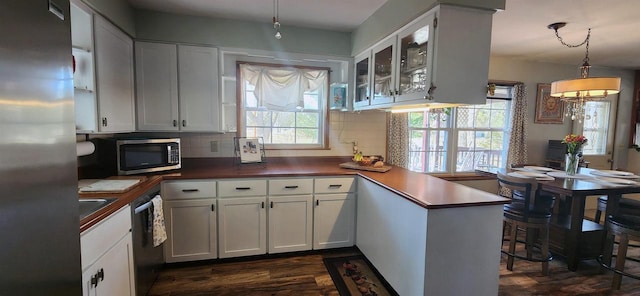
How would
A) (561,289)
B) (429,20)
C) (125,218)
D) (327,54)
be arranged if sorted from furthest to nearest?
(327,54)
(561,289)
(429,20)
(125,218)

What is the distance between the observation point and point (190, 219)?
102 inches

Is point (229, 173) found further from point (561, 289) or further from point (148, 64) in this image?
point (561, 289)

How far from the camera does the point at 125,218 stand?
180 cm

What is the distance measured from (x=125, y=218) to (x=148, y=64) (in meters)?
1.59

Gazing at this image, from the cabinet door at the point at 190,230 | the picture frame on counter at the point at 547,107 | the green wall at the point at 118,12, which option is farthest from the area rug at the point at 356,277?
the picture frame on counter at the point at 547,107

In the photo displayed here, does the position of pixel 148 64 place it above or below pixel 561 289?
above

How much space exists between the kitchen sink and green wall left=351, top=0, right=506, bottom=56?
2.33m

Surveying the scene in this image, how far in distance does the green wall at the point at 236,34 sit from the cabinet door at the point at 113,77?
29 centimetres

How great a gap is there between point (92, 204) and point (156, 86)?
1417mm

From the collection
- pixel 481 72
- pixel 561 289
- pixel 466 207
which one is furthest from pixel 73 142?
pixel 561 289

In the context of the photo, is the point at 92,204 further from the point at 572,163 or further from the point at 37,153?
the point at 572,163

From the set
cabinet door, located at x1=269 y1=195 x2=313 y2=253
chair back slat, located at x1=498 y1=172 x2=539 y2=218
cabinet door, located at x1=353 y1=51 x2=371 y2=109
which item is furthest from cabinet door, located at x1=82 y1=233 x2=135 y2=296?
chair back slat, located at x1=498 y1=172 x2=539 y2=218

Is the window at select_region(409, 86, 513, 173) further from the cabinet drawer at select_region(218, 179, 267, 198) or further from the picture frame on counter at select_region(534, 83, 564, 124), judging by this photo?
the cabinet drawer at select_region(218, 179, 267, 198)

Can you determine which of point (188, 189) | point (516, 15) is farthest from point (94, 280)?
point (516, 15)
